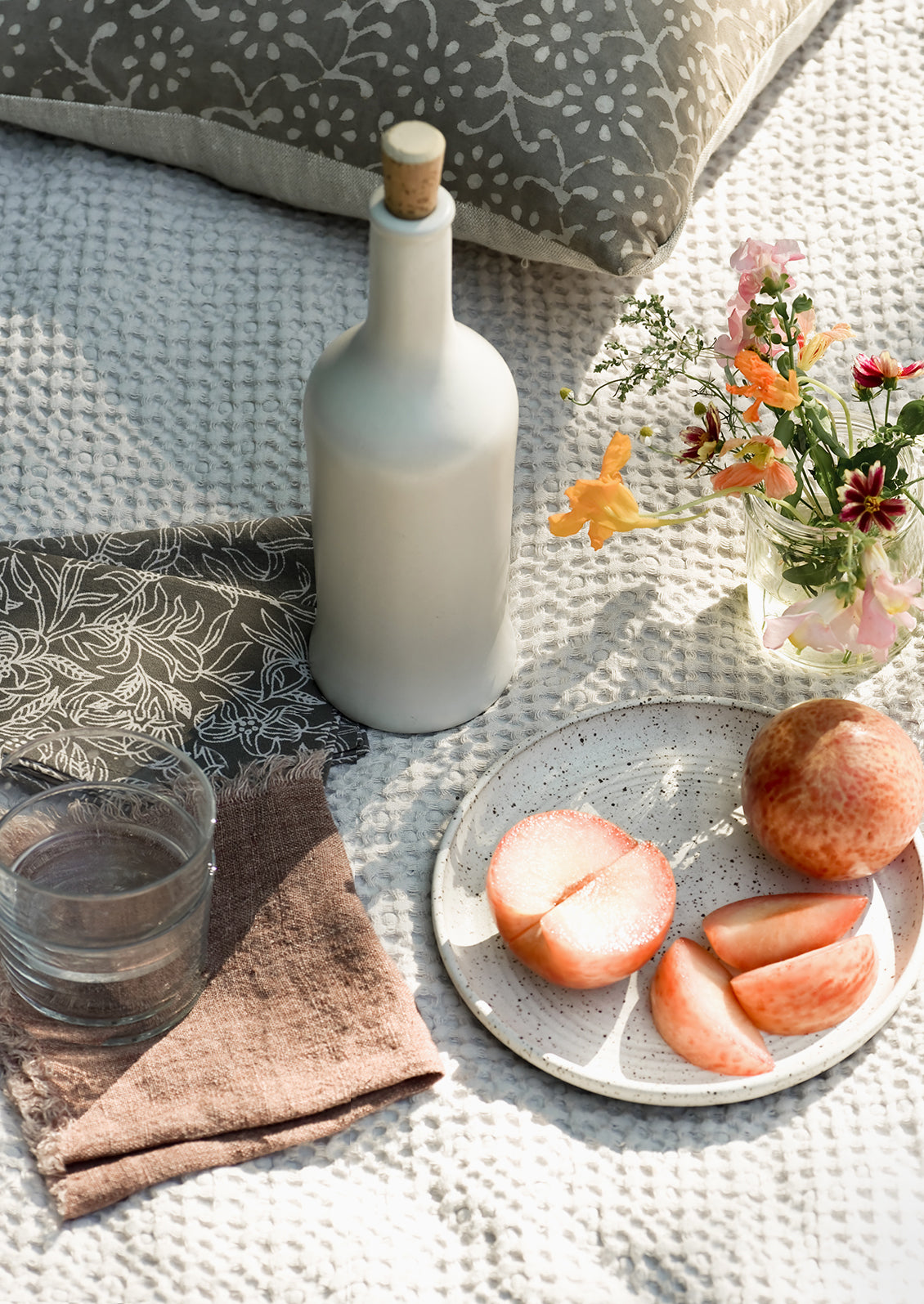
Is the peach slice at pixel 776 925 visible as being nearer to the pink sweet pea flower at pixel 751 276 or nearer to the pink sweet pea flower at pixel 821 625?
the pink sweet pea flower at pixel 821 625

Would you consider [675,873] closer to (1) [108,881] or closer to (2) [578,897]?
(2) [578,897]

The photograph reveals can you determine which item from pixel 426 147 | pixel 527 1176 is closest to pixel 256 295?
pixel 426 147

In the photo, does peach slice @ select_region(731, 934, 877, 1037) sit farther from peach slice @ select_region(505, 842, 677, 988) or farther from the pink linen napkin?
the pink linen napkin

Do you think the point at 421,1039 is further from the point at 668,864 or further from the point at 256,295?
the point at 256,295

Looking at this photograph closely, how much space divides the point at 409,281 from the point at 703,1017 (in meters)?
0.36

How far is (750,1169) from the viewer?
557 millimetres

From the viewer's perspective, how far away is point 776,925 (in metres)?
0.60

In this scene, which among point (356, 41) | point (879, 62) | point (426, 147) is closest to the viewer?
point (426, 147)

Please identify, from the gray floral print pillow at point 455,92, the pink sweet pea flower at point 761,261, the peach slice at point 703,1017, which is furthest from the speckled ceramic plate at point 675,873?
the gray floral print pillow at point 455,92

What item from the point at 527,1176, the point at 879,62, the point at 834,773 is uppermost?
the point at 879,62

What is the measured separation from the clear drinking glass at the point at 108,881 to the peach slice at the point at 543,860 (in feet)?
0.47

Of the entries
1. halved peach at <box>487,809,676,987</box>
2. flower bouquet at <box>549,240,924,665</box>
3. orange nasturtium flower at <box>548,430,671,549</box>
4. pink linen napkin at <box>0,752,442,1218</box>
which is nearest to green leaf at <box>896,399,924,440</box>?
flower bouquet at <box>549,240,924,665</box>

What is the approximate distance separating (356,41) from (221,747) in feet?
1.66

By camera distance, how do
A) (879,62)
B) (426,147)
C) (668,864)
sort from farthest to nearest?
(879,62), (668,864), (426,147)
